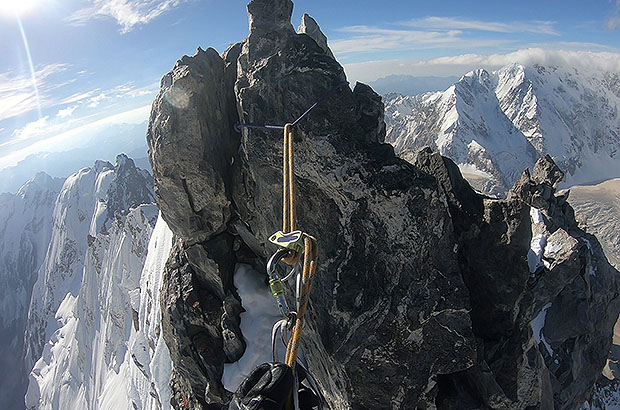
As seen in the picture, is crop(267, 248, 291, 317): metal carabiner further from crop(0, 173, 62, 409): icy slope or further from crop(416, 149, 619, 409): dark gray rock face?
crop(0, 173, 62, 409): icy slope

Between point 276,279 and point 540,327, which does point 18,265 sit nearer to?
point 540,327

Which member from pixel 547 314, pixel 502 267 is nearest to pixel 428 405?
pixel 502 267

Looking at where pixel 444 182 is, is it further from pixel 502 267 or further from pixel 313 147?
pixel 313 147

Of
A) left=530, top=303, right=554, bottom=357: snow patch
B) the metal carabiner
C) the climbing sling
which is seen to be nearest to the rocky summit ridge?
the climbing sling

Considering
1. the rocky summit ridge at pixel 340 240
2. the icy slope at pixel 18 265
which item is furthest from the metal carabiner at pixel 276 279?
the icy slope at pixel 18 265

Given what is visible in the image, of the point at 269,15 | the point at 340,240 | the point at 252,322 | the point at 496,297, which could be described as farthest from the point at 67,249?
the point at 496,297

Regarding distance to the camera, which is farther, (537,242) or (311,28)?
(537,242)
